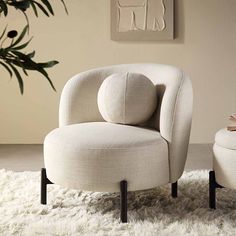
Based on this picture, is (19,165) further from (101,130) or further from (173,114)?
(173,114)

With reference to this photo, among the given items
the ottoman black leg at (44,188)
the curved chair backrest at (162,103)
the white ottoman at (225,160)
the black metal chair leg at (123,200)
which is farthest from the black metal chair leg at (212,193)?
the ottoman black leg at (44,188)

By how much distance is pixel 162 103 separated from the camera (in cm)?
A: 272

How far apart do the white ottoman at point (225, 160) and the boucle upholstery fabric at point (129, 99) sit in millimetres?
458

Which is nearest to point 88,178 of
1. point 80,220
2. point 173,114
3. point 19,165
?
point 80,220

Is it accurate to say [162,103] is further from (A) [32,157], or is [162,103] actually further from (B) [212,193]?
(A) [32,157]

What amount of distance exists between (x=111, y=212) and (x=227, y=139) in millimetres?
703

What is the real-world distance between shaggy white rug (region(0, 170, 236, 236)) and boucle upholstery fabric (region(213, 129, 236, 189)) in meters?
0.18

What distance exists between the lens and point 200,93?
4.59 m

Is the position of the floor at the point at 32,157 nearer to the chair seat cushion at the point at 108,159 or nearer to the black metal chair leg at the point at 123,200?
the chair seat cushion at the point at 108,159

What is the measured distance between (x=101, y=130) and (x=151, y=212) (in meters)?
0.50

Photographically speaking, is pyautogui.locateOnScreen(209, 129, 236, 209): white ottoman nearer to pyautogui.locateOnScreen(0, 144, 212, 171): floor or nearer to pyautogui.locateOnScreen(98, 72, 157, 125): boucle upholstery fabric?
pyautogui.locateOnScreen(98, 72, 157, 125): boucle upholstery fabric

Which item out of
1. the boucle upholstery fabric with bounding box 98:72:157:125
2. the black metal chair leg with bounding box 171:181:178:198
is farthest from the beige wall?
the black metal chair leg with bounding box 171:181:178:198

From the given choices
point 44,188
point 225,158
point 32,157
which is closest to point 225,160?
point 225,158

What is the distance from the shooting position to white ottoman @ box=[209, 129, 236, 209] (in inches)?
98.0
